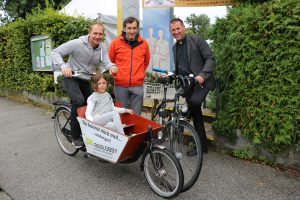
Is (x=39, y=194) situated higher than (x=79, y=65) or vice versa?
(x=79, y=65)

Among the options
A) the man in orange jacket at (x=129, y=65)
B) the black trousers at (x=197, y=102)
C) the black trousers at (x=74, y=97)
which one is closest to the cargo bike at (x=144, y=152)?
the black trousers at (x=74, y=97)

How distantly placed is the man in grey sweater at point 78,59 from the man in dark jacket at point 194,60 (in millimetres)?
990

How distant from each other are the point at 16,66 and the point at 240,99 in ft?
26.4

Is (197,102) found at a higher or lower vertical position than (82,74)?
lower

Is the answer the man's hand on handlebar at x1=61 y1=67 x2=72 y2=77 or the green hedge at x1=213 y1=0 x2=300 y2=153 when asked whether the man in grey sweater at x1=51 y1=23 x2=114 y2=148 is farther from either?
the green hedge at x1=213 y1=0 x2=300 y2=153

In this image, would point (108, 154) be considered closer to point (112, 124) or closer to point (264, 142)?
point (112, 124)

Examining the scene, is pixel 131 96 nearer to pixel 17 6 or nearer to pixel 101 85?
pixel 101 85

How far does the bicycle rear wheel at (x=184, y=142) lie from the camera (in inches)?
151

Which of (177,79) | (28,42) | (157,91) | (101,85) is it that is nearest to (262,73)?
(177,79)

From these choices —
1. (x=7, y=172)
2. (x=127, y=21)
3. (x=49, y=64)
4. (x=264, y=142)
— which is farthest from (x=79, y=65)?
(x=49, y=64)

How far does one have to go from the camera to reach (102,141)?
394cm

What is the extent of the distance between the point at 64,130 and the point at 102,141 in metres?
1.40

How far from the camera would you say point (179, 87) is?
4207 millimetres

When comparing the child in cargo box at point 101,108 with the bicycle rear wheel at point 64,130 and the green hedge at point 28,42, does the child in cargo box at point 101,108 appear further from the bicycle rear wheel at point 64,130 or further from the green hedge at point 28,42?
the green hedge at point 28,42
